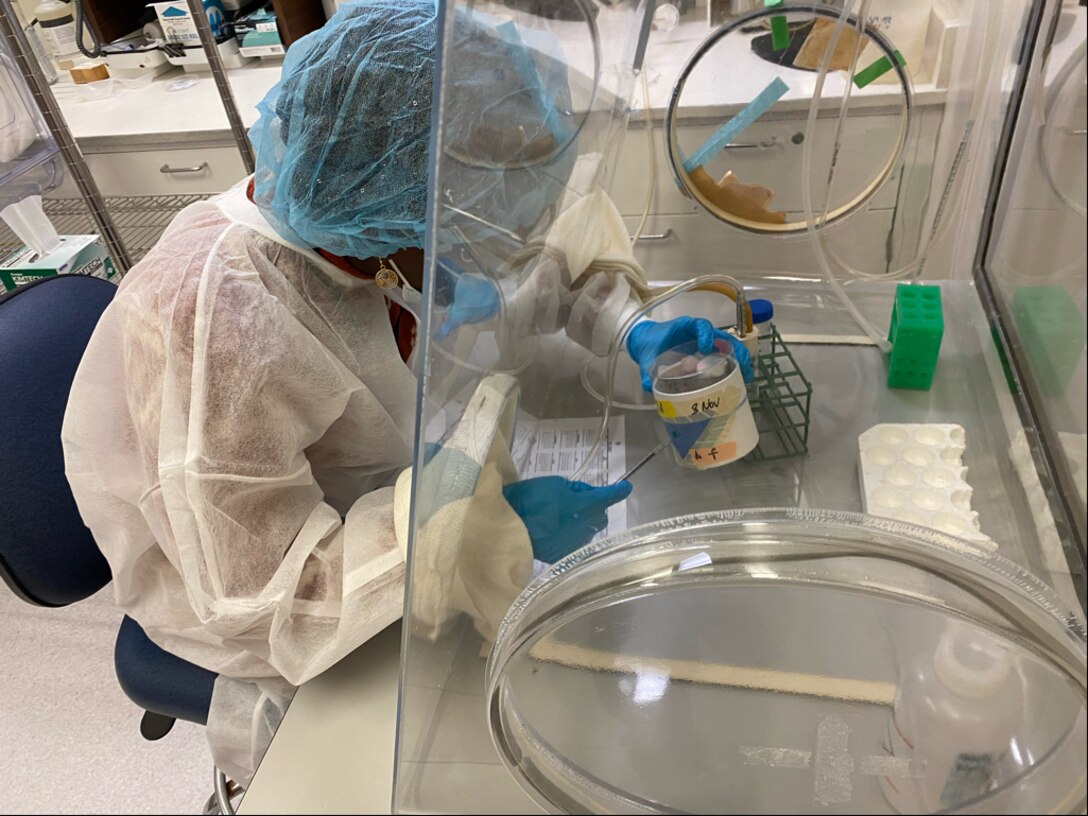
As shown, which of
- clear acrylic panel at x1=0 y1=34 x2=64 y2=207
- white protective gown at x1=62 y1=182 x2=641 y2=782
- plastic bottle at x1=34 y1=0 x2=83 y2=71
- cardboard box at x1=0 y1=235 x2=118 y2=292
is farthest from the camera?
plastic bottle at x1=34 y1=0 x2=83 y2=71

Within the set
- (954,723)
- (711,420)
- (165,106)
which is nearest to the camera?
(954,723)

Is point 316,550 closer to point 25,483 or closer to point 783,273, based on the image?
point 25,483

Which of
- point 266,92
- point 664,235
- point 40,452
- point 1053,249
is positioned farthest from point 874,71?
point 266,92

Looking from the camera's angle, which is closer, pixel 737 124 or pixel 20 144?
pixel 737 124

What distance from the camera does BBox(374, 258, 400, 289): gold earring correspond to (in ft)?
3.20

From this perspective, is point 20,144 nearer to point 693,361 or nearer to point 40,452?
point 40,452

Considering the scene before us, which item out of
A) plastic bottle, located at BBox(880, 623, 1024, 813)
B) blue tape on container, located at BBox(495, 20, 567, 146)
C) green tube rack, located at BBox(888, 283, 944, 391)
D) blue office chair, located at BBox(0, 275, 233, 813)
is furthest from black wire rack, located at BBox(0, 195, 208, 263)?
plastic bottle, located at BBox(880, 623, 1024, 813)

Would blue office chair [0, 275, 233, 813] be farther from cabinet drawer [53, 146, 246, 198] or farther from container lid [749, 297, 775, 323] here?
cabinet drawer [53, 146, 246, 198]

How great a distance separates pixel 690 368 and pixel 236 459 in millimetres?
523

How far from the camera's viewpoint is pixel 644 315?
3.41ft

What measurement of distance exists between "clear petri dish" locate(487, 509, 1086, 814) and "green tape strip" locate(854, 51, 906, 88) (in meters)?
0.67

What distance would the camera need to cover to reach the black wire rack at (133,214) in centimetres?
206

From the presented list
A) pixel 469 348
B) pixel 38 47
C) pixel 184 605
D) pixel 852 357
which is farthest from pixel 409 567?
A: pixel 38 47

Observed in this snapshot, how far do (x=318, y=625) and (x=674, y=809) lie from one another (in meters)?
0.43
